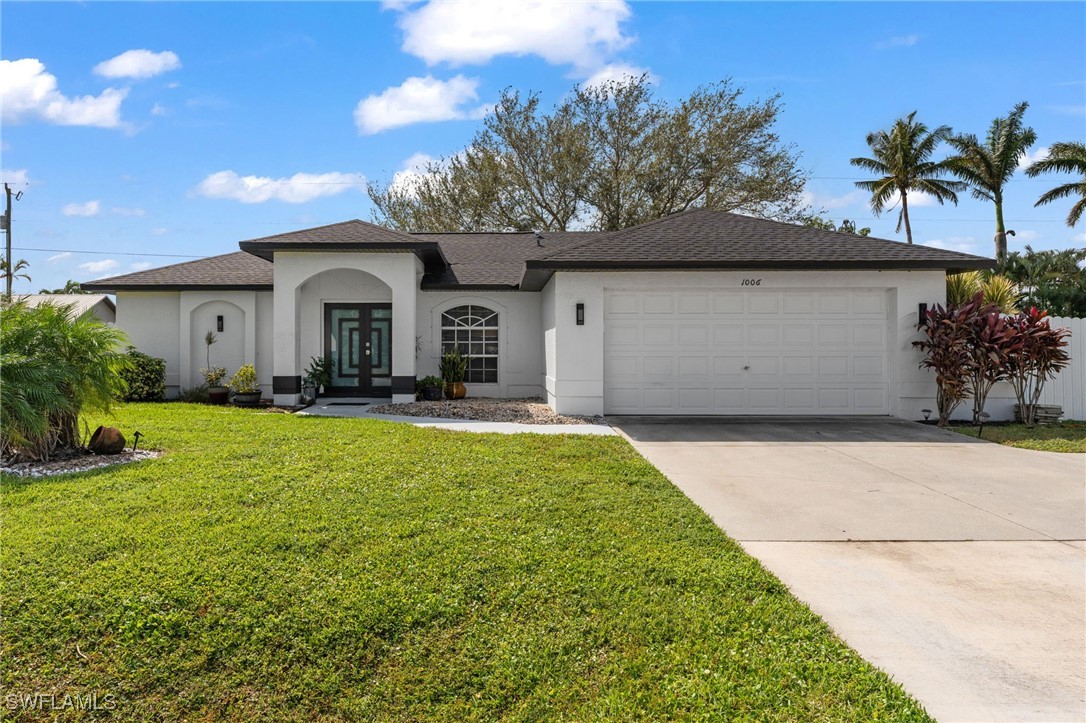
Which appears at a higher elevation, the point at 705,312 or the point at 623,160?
the point at 623,160

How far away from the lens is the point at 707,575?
4.13m

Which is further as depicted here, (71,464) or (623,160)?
(623,160)

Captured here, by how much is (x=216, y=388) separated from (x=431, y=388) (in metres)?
4.73

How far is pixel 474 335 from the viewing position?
15.7 m

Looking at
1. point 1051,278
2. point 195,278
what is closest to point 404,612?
point 195,278

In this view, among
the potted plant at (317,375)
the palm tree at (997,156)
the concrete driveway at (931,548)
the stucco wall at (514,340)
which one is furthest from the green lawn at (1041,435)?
the palm tree at (997,156)

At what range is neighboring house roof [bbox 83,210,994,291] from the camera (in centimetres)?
1141

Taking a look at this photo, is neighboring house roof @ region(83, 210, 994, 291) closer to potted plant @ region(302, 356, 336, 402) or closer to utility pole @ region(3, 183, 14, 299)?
potted plant @ region(302, 356, 336, 402)

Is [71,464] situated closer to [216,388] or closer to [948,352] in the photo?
[216,388]

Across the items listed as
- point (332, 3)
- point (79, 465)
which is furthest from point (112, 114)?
point (79, 465)

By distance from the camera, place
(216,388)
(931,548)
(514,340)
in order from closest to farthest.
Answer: (931,548) < (216,388) < (514,340)

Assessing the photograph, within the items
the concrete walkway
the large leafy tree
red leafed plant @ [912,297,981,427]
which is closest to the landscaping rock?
the concrete walkway

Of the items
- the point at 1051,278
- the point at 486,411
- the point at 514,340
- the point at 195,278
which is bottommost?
the point at 486,411

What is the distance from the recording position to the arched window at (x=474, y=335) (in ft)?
51.3
